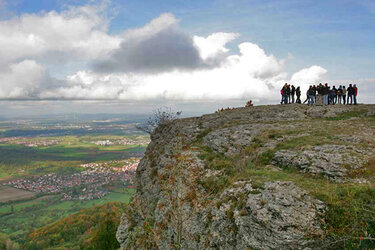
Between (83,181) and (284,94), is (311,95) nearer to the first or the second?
(284,94)

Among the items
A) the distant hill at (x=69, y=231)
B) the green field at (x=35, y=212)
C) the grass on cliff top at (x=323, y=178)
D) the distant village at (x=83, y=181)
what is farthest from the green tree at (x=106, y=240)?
the distant village at (x=83, y=181)

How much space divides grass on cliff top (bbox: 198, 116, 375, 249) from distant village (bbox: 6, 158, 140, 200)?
86.6 metres

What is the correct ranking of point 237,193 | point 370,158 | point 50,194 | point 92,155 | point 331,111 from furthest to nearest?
1. point 92,155
2. point 50,194
3. point 331,111
4. point 370,158
5. point 237,193

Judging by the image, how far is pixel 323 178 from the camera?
339 inches

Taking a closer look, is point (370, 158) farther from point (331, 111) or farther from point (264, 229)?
point (331, 111)

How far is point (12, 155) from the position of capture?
503ft

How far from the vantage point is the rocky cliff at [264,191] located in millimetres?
6094

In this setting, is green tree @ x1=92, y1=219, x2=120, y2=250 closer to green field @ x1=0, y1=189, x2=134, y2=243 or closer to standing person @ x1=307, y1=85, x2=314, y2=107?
standing person @ x1=307, y1=85, x2=314, y2=107

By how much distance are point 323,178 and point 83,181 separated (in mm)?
121071

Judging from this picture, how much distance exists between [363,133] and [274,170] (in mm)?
7375

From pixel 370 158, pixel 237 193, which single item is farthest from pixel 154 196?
pixel 370 158

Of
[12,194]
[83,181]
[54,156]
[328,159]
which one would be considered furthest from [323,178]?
[54,156]

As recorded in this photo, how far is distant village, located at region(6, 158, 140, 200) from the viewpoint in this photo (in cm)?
9644

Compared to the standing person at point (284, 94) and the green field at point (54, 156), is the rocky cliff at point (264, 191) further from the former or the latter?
the green field at point (54, 156)
